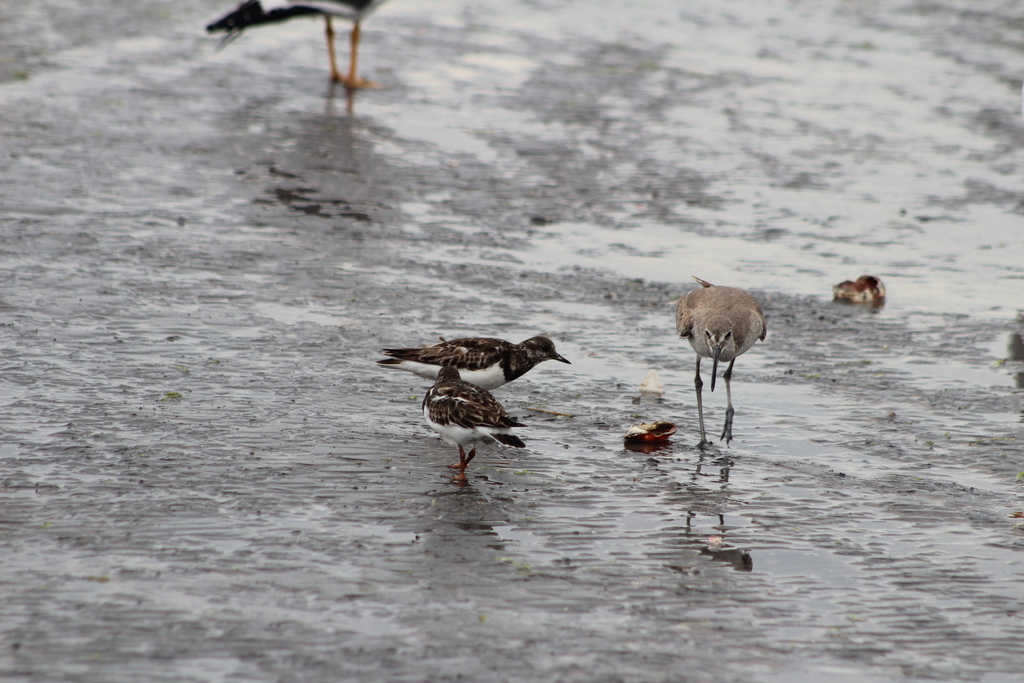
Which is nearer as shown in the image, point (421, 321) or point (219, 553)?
point (219, 553)

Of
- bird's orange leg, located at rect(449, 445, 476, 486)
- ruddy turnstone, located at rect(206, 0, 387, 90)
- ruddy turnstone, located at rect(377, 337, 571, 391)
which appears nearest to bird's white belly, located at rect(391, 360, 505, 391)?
ruddy turnstone, located at rect(377, 337, 571, 391)

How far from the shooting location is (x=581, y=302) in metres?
9.97

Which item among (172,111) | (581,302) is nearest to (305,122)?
(172,111)

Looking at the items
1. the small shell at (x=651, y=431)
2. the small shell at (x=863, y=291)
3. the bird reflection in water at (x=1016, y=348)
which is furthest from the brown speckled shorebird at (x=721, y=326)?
the small shell at (x=863, y=291)

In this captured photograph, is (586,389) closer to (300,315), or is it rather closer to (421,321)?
(421,321)

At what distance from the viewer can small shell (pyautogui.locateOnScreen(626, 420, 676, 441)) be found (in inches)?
285

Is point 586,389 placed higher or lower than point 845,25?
lower

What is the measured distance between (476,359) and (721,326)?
1.48 m

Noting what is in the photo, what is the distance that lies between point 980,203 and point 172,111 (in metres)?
9.13

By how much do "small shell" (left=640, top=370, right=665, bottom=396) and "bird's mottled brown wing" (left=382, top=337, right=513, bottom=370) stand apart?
1.01 meters

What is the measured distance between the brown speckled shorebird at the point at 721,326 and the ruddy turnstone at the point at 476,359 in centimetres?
92

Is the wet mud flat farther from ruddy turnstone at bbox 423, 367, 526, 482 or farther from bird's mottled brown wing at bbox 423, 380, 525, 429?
bird's mottled brown wing at bbox 423, 380, 525, 429

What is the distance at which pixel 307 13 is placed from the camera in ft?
56.6

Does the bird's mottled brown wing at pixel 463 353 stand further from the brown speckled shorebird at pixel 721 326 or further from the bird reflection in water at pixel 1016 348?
the bird reflection in water at pixel 1016 348
